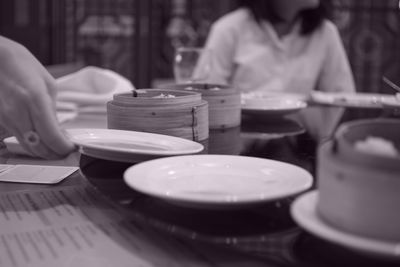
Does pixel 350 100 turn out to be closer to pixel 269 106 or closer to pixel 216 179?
pixel 269 106

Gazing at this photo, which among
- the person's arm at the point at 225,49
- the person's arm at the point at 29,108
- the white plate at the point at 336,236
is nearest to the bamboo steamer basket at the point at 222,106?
the person's arm at the point at 29,108

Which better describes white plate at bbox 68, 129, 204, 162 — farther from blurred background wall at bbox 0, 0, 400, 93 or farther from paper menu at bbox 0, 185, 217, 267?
blurred background wall at bbox 0, 0, 400, 93

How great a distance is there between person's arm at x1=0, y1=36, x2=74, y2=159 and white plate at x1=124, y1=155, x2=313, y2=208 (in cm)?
13

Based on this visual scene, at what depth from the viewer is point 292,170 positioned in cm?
82

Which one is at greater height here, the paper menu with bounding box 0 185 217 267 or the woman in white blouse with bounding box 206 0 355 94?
the woman in white blouse with bounding box 206 0 355 94

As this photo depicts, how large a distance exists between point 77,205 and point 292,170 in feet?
1.14

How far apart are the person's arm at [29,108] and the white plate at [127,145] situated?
73mm

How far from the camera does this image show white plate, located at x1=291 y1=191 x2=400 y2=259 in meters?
0.50

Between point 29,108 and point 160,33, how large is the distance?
446 cm

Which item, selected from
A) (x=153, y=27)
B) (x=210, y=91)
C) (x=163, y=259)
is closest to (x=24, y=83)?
(x=163, y=259)

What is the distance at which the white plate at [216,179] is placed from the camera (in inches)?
25.7

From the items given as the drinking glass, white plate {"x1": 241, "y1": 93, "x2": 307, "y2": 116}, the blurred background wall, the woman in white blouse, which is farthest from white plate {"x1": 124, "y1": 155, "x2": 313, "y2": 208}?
the blurred background wall

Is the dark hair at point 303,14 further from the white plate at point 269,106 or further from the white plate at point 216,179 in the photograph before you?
the white plate at point 216,179

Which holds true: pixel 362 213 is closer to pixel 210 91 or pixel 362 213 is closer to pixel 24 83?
pixel 24 83
